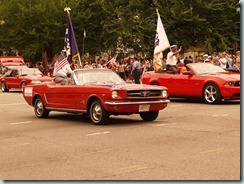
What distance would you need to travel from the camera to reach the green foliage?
4000 centimetres

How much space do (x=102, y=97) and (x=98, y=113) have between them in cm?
47

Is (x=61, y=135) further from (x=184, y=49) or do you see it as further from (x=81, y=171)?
(x=184, y=49)

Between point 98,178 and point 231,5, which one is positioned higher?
point 231,5

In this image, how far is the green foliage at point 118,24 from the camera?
40.0 metres

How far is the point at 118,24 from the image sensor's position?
4091cm

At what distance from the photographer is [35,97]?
49.7ft

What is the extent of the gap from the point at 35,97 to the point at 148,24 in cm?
2536

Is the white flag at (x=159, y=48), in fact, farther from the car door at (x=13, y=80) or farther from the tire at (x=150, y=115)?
the car door at (x=13, y=80)

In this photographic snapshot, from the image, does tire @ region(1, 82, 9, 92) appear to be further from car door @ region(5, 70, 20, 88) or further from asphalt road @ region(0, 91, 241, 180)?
asphalt road @ region(0, 91, 241, 180)

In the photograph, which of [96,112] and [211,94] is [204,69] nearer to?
[211,94]

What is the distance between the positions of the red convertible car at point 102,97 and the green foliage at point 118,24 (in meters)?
25.8

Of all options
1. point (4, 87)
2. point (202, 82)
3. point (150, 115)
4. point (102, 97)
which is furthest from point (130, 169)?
point (4, 87)

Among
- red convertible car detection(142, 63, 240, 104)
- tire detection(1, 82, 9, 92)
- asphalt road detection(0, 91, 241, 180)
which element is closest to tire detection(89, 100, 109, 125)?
asphalt road detection(0, 91, 241, 180)

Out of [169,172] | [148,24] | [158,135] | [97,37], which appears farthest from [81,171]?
[97,37]
